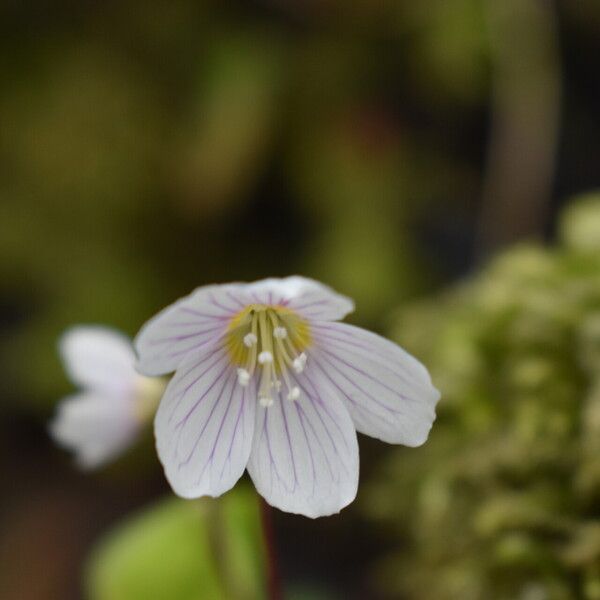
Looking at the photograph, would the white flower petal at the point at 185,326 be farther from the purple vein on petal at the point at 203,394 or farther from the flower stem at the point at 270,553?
the flower stem at the point at 270,553

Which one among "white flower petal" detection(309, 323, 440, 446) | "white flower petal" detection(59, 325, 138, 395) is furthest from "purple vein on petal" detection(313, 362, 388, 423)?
"white flower petal" detection(59, 325, 138, 395)

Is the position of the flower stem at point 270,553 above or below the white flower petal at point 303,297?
below

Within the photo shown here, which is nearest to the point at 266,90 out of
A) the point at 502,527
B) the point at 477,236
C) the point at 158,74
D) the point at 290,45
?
the point at 290,45

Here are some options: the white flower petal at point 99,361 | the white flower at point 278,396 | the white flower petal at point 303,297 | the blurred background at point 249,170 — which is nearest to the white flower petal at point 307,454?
the white flower at point 278,396

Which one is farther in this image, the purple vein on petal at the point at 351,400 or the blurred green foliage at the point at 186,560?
the blurred green foliage at the point at 186,560

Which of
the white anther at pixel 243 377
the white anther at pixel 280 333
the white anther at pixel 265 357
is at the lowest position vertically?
the white anther at pixel 243 377

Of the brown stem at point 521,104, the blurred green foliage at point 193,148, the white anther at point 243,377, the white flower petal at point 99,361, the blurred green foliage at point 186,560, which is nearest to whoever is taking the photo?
the white anther at point 243,377
